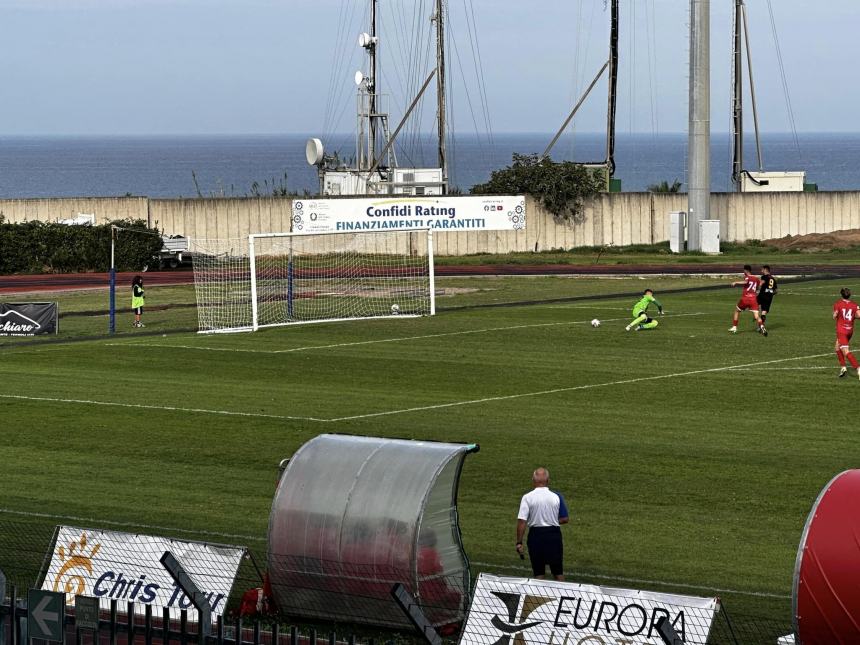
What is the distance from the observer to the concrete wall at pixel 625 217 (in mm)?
69125

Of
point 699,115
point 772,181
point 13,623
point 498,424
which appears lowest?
point 498,424

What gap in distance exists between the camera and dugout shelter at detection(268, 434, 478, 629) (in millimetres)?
13211

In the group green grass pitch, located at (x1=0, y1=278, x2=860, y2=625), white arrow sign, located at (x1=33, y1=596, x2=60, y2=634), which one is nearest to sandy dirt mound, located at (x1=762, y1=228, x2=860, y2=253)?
green grass pitch, located at (x1=0, y1=278, x2=860, y2=625)

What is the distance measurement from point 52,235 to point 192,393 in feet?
117

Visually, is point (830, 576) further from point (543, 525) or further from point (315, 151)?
point (315, 151)

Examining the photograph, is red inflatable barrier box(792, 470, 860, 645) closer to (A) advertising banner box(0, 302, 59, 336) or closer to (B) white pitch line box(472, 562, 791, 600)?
(B) white pitch line box(472, 562, 791, 600)

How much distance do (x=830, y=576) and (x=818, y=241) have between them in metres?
61.1

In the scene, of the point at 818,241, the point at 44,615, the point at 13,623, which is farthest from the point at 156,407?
the point at 818,241

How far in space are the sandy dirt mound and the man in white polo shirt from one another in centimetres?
5636

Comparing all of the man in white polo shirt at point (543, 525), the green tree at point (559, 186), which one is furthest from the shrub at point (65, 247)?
the man in white polo shirt at point (543, 525)

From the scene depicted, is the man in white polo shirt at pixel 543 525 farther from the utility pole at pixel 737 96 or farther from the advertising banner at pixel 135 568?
the utility pole at pixel 737 96

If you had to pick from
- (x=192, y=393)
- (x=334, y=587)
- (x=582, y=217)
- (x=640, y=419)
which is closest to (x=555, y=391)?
(x=640, y=419)

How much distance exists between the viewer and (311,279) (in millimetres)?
58281

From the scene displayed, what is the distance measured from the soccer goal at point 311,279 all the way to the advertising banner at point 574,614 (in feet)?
101
